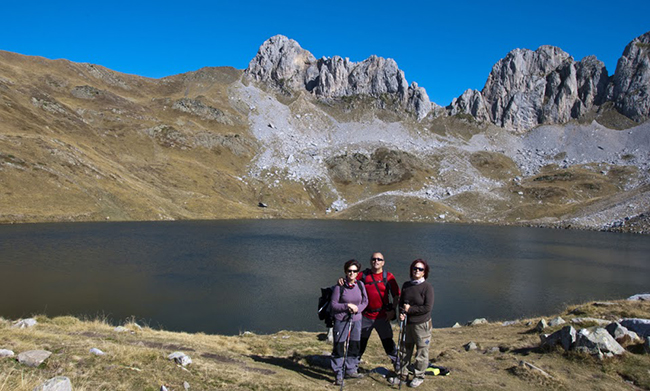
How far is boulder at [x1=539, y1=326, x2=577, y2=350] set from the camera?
1445 centimetres

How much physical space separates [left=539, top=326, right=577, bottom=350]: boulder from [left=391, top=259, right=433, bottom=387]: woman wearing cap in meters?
6.36

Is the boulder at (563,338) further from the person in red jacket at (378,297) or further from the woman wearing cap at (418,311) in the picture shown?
the person in red jacket at (378,297)

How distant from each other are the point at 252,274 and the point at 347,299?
3677 centimetres

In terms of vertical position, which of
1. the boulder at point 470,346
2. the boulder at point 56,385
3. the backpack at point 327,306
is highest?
the backpack at point 327,306

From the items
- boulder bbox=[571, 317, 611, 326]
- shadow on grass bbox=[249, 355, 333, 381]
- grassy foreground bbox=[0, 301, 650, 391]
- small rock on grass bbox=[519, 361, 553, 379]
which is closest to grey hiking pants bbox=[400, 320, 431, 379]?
grassy foreground bbox=[0, 301, 650, 391]

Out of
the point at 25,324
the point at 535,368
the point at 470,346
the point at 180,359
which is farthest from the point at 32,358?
the point at 470,346

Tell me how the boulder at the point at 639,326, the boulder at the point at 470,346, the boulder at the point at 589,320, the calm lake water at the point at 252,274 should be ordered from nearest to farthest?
the boulder at the point at 639,326 → the boulder at the point at 470,346 → the boulder at the point at 589,320 → the calm lake water at the point at 252,274

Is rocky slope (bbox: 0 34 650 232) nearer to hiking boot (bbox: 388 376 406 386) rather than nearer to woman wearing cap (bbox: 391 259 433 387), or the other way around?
hiking boot (bbox: 388 376 406 386)

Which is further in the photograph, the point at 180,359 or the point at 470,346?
the point at 470,346

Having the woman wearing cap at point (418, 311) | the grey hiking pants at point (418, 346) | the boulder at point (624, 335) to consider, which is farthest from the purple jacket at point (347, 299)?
the boulder at point (624, 335)

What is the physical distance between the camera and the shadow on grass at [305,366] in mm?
13133

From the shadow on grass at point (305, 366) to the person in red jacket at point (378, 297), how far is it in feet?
5.23

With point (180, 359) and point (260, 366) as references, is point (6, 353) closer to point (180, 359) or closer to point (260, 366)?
point (180, 359)

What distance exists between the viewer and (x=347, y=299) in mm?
12086
